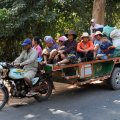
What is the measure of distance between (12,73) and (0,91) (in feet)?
1.54

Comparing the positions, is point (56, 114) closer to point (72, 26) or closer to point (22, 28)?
point (22, 28)

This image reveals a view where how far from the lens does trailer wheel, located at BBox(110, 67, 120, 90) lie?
9.54 meters

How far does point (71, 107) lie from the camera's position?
7.77m

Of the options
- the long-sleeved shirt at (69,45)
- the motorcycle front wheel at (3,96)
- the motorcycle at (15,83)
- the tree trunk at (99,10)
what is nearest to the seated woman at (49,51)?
the long-sleeved shirt at (69,45)

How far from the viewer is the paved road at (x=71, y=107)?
7.03 m

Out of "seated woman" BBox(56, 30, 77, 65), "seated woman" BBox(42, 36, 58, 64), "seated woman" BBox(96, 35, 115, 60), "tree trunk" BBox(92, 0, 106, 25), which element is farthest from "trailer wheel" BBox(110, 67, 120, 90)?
"tree trunk" BBox(92, 0, 106, 25)

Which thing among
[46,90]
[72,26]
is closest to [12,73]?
[46,90]

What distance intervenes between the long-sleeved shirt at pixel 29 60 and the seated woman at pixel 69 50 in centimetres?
59

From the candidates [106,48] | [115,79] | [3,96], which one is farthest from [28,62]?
[115,79]

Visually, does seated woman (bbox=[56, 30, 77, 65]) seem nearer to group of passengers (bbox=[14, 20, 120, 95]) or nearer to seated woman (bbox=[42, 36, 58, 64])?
group of passengers (bbox=[14, 20, 120, 95])

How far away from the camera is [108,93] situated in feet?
30.2

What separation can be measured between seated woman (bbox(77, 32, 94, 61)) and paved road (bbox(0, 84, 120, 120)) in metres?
0.97

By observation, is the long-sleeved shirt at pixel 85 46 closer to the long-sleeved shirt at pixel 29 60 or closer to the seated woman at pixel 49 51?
the seated woman at pixel 49 51

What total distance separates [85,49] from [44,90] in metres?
1.62
